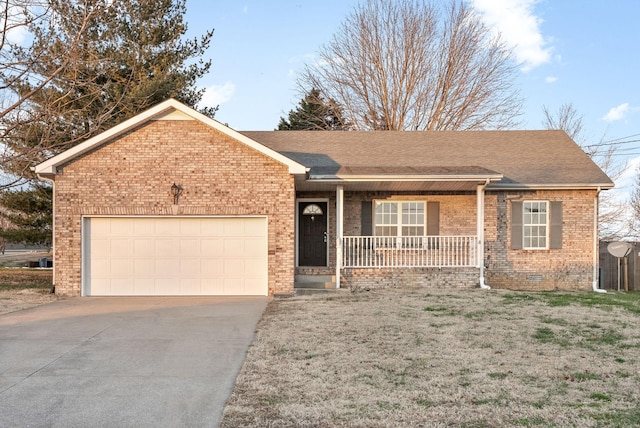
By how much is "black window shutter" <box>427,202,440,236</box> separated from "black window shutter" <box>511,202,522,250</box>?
6.86ft

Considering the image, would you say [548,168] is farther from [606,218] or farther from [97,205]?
[606,218]

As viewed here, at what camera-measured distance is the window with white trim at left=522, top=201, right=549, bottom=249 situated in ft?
46.2

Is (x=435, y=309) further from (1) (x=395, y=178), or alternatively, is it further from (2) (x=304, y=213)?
(2) (x=304, y=213)

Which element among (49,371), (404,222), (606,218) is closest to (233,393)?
(49,371)

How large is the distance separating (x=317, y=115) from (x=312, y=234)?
16943 mm

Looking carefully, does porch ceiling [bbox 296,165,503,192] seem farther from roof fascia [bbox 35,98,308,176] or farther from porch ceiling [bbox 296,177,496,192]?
roof fascia [bbox 35,98,308,176]

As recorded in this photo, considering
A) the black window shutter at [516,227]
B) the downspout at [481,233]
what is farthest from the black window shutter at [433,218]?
the black window shutter at [516,227]

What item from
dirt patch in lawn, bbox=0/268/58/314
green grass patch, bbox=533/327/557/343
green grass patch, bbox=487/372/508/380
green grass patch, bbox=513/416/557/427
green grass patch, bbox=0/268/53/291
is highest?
green grass patch, bbox=513/416/557/427

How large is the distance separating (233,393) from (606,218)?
29.3 m

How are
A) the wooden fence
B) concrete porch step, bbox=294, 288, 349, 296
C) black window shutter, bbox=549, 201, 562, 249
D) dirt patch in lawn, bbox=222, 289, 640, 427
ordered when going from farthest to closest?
the wooden fence → black window shutter, bbox=549, 201, 562, 249 → concrete porch step, bbox=294, 288, 349, 296 → dirt patch in lawn, bbox=222, 289, 640, 427

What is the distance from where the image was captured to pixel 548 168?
14.6 metres

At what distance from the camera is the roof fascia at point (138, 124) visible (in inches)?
451

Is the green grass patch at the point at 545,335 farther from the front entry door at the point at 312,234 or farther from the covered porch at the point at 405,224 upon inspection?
the front entry door at the point at 312,234

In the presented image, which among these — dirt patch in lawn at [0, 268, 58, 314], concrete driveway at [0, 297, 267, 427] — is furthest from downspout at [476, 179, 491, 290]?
dirt patch in lawn at [0, 268, 58, 314]
